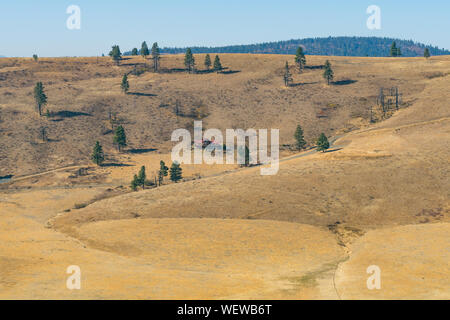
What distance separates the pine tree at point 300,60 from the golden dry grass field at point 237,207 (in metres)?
29.5

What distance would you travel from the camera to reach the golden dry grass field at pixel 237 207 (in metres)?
36.5

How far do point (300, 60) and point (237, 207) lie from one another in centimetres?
13380

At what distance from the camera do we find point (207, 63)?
639 feet

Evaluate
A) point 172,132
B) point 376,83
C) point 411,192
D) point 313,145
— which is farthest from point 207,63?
point 411,192

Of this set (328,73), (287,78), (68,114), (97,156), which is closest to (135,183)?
(97,156)

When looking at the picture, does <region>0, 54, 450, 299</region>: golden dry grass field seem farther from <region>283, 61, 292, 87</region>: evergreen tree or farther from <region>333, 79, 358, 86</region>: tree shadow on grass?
<region>283, 61, 292, 87</region>: evergreen tree

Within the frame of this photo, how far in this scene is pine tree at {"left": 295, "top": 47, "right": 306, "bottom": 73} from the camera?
181 meters

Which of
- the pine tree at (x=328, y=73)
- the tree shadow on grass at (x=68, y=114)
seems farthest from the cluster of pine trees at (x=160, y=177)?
the pine tree at (x=328, y=73)

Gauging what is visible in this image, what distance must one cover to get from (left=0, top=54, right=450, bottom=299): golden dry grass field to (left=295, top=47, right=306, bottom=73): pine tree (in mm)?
29545

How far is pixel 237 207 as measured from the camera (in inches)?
2566

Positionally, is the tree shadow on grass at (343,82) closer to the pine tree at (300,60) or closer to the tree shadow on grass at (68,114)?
the pine tree at (300,60)

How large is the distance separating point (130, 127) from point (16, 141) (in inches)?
1425
